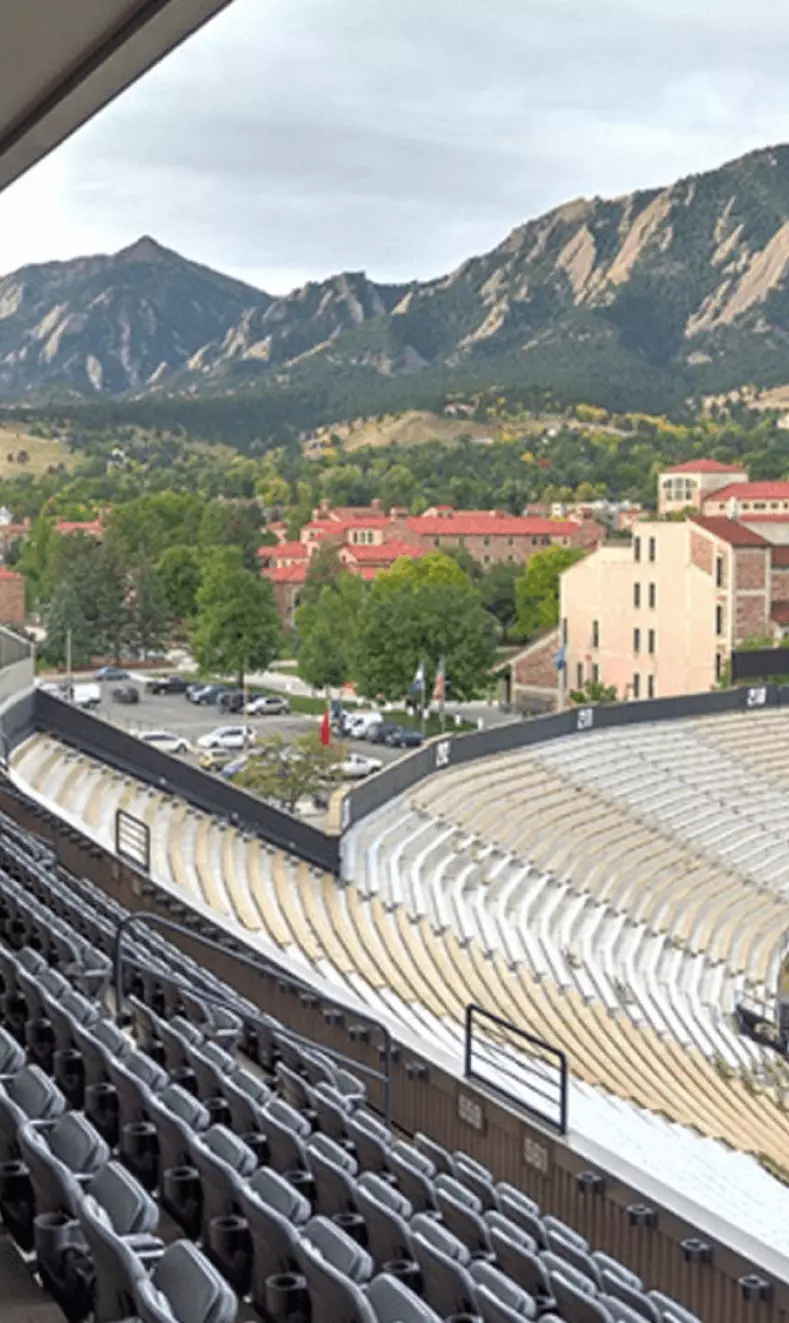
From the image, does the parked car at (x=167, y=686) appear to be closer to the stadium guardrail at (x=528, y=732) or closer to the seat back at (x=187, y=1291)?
the stadium guardrail at (x=528, y=732)

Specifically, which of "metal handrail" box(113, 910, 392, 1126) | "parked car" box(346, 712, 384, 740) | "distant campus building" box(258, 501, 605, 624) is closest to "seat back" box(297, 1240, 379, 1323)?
"metal handrail" box(113, 910, 392, 1126)

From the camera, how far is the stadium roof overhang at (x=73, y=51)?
9.86 feet

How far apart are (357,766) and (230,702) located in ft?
45.2

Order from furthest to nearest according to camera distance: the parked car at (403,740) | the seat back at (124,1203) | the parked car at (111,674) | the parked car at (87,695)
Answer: the parked car at (111,674) → the parked car at (87,695) → the parked car at (403,740) → the seat back at (124,1203)

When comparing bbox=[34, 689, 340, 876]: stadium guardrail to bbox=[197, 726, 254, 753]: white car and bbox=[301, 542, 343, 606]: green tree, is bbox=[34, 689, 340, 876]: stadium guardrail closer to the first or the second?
bbox=[197, 726, 254, 753]: white car

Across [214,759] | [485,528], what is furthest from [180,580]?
[214,759]

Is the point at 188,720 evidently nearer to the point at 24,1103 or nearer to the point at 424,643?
the point at 424,643

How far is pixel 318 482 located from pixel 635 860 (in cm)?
9152

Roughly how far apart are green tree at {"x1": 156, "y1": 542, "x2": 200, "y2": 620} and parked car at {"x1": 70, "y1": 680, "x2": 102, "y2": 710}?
52.2 ft

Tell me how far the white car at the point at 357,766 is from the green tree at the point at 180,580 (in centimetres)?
2950

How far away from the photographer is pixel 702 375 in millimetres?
163375

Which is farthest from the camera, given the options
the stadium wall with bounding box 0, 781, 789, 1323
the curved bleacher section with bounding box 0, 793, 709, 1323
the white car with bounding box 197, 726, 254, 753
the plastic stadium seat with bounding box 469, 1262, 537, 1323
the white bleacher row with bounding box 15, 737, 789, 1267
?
the white car with bounding box 197, 726, 254, 753

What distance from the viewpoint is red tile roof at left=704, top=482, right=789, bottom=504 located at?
262 feet

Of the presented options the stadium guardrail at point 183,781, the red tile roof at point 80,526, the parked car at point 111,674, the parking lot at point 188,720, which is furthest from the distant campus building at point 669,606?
the red tile roof at point 80,526
